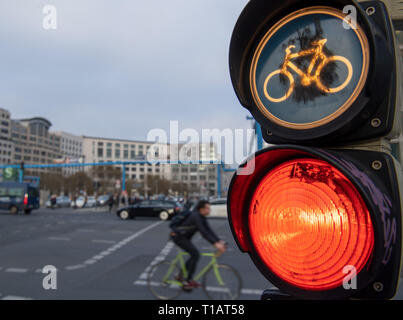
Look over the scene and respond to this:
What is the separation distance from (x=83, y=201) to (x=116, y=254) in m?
32.1

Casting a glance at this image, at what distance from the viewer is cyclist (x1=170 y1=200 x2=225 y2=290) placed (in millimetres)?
5688

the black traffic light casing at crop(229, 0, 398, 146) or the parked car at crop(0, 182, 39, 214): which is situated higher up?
the black traffic light casing at crop(229, 0, 398, 146)

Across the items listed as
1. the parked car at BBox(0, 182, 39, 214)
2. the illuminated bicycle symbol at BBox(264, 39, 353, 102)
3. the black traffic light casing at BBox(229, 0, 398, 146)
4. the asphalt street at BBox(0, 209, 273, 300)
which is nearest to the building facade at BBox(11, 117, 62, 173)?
the parked car at BBox(0, 182, 39, 214)

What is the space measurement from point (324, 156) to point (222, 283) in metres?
5.17

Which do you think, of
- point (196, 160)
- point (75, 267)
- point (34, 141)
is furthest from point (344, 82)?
point (34, 141)

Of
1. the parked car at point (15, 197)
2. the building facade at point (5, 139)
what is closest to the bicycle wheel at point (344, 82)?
the parked car at point (15, 197)

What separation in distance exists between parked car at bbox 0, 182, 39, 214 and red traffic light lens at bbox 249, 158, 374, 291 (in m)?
27.3

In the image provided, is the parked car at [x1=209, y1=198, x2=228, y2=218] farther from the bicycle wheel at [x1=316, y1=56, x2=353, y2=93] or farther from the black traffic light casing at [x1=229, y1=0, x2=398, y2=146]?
the bicycle wheel at [x1=316, y1=56, x2=353, y2=93]

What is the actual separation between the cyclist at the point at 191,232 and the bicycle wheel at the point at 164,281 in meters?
0.19

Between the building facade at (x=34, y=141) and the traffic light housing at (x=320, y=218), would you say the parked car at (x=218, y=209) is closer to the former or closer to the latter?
the traffic light housing at (x=320, y=218)

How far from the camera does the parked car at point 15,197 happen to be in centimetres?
2467

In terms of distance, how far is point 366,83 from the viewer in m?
0.76

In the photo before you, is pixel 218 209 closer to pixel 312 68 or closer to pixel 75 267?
pixel 75 267
